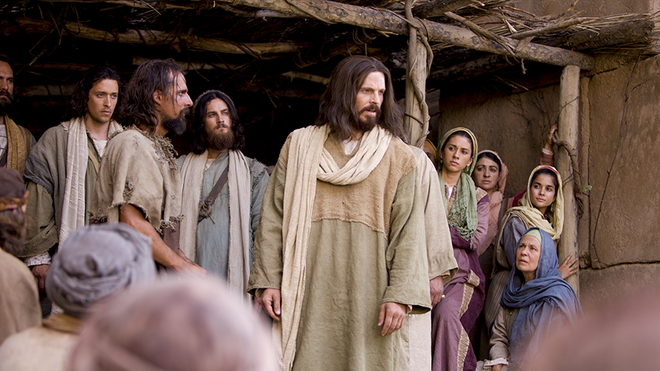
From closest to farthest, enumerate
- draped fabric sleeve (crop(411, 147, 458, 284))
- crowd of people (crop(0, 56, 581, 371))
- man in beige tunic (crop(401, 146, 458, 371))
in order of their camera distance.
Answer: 1. crowd of people (crop(0, 56, 581, 371))
2. man in beige tunic (crop(401, 146, 458, 371))
3. draped fabric sleeve (crop(411, 147, 458, 284))

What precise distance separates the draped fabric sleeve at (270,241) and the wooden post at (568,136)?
2741 mm

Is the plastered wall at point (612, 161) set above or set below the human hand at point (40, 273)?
above

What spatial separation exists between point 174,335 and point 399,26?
3772mm

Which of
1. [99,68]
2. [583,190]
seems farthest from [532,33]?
[99,68]

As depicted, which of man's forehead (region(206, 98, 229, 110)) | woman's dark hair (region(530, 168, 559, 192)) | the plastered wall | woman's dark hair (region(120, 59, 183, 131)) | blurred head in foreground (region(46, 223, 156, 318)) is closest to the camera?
blurred head in foreground (region(46, 223, 156, 318))

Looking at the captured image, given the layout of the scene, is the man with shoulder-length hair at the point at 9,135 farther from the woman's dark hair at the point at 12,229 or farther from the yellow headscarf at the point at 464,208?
the yellow headscarf at the point at 464,208

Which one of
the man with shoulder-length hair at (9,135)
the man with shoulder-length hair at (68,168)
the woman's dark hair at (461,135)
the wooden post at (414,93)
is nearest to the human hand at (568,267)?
the woman's dark hair at (461,135)

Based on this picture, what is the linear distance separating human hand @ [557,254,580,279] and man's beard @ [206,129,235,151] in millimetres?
2676

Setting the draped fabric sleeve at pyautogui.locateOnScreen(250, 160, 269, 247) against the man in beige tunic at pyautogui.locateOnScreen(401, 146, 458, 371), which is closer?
the man in beige tunic at pyautogui.locateOnScreen(401, 146, 458, 371)

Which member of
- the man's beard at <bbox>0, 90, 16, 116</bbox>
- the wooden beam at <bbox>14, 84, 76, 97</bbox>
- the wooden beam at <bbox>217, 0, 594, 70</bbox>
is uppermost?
the wooden beam at <bbox>217, 0, 594, 70</bbox>

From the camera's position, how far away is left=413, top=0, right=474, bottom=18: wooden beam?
13.8 feet

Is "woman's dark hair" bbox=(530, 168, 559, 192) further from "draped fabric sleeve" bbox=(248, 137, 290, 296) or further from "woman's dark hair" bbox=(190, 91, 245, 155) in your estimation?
"draped fabric sleeve" bbox=(248, 137, 290, 296)

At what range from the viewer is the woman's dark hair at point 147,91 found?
9.73 ft

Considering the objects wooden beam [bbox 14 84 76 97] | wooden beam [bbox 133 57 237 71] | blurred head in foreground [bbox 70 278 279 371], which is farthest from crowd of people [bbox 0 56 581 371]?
wooden beam [bbox 14 84 76 97]
